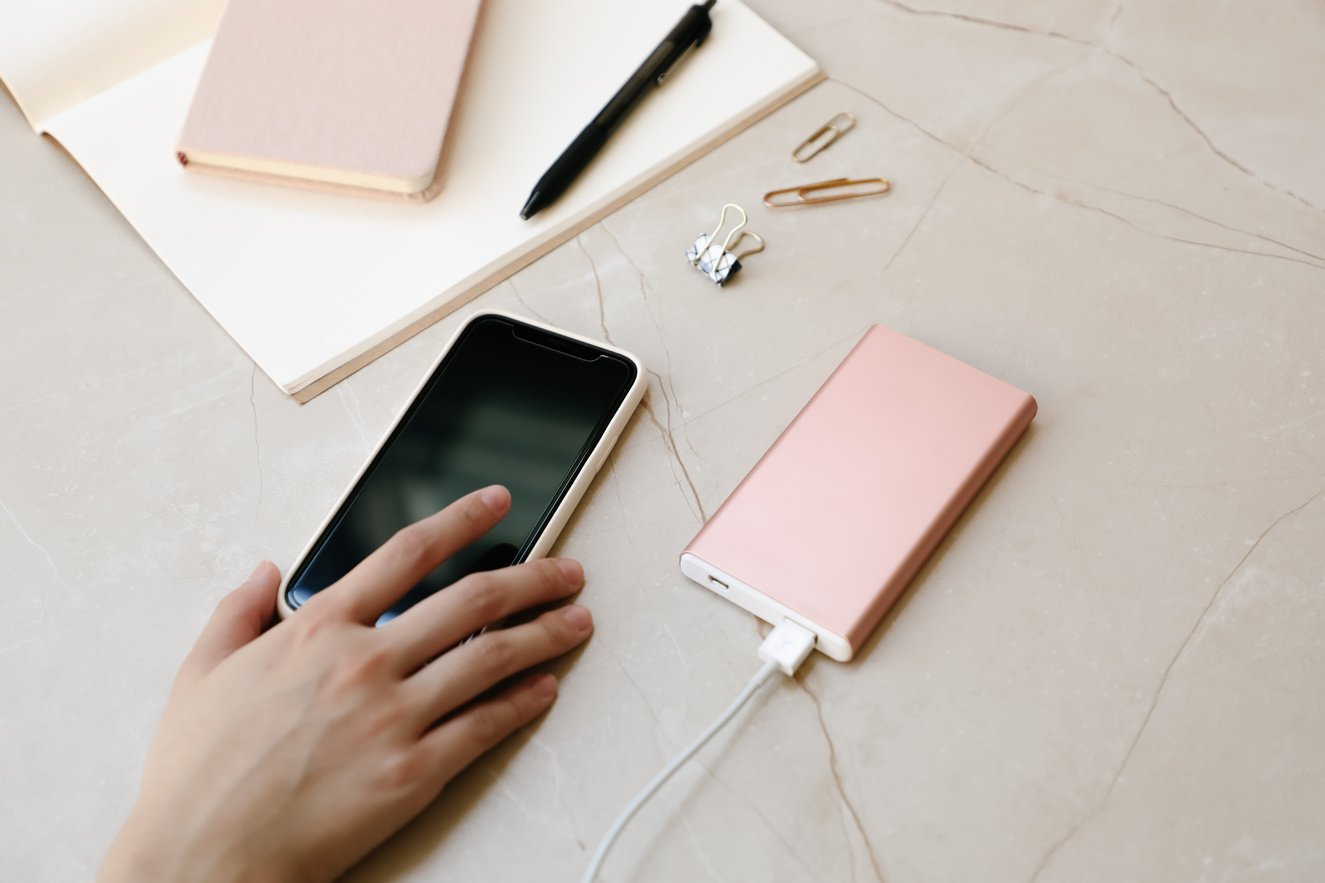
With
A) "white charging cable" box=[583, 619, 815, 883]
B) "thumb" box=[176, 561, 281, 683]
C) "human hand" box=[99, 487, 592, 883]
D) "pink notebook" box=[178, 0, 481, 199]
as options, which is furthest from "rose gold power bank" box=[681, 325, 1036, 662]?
"pink notebook" box=[178, 0, 481, 199]

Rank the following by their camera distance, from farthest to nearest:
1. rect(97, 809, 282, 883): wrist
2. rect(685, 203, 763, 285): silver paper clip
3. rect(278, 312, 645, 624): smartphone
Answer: rect(685, 203, 763, 285): silver paper clip < rect(278, 312, 645, 624): smartphone < rect(97, 809, 282, 883): wrist

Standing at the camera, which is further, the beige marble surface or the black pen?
the black pen

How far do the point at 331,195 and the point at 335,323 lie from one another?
13 cm

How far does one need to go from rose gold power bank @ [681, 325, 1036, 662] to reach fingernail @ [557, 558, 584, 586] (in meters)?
0.07

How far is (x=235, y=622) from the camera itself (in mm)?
668

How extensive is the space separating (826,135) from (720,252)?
15cm

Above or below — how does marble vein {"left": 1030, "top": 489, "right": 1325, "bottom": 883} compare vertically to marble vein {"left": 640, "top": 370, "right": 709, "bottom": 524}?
below

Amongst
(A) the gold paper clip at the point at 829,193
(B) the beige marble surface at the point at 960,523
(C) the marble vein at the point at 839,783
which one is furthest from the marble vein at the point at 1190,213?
(C) the marble vein at the point at 839,783

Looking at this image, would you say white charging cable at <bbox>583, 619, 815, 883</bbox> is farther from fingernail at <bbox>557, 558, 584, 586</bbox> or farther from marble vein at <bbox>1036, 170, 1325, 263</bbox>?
marble vein at <bbox>1036, 170, 1325, 263</bbox>

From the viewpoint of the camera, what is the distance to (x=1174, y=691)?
25.0 inches

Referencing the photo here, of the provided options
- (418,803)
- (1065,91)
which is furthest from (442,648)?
(1065,91)

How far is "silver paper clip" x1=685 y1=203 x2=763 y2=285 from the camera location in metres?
0.79

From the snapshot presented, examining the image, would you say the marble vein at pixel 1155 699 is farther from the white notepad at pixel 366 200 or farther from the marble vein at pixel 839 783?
the white notepad at pixel 366 200

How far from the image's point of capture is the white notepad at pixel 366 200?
2.64ft
